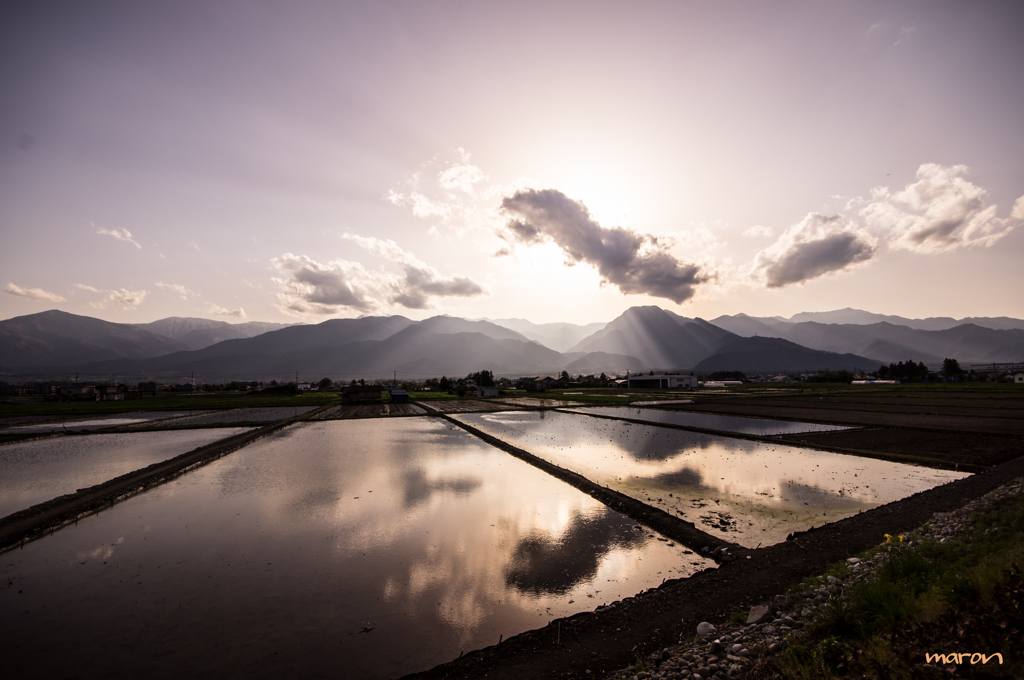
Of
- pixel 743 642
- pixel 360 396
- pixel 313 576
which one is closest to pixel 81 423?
pixel 360 396

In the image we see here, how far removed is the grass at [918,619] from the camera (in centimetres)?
494

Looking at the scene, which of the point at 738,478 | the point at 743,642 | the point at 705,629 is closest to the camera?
the point at 743,642

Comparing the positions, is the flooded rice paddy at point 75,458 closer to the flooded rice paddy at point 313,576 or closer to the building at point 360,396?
the flooded rice paddy at point 313,576

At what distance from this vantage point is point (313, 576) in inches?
407

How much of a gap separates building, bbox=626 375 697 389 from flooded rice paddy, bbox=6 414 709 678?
100 m

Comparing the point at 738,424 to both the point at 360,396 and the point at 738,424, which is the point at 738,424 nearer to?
the point at 738,424

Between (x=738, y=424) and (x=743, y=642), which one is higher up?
(x=743, y=642)

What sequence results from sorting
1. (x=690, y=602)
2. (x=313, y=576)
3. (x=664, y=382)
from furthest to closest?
(x=664, y=382) < (x=313, y=576) < (x=690, y=602)

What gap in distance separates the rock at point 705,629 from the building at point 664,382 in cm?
10899

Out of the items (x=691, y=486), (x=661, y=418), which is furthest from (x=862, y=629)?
(x=661, y=418)

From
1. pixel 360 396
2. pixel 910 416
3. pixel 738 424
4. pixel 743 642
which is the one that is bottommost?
pixel 738 424

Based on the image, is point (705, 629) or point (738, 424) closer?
point (705, 629)

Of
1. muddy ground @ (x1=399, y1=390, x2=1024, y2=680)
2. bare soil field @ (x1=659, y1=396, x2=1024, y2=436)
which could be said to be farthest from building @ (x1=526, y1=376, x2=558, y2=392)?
muddy ground @ (x1=399, y1=390, x2=1024, y2=680)

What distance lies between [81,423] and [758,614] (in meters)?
63.1
